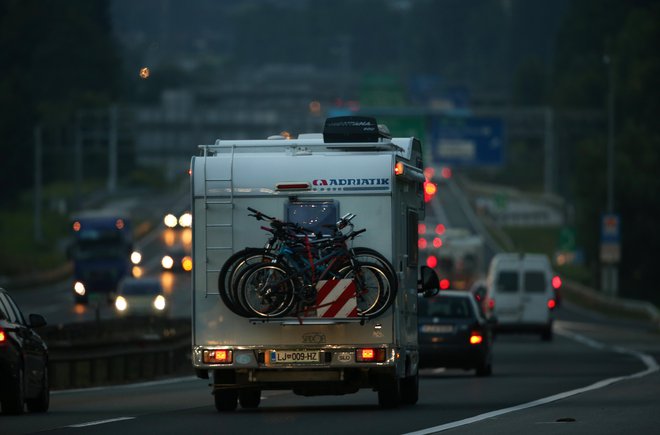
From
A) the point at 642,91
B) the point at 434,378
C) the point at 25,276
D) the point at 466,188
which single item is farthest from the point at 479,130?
the point at 434,378

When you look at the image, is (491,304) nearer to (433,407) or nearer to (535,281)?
(535,281)

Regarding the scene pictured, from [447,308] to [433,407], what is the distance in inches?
366

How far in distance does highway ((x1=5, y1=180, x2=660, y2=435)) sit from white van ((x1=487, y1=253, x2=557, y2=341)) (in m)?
10.5

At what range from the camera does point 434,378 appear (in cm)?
2967

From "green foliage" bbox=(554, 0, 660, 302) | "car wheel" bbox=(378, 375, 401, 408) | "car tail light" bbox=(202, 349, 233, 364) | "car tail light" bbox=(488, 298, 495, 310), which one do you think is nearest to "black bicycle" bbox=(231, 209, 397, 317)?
"car tail light" bbox=(202, 349, 233, 364)

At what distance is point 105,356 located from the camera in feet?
101

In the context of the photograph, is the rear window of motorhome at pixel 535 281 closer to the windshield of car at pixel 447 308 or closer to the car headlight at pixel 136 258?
the car headlight at pixel 136 258

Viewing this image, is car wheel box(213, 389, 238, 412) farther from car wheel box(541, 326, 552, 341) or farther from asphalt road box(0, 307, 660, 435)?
car wheel box(541, 326, 552, 341)

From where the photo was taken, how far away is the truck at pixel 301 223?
1948 cm

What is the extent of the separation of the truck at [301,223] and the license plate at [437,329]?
9.57 meters

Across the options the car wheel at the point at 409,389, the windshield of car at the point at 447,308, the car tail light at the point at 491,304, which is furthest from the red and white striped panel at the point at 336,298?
the car tail light at the point at 491,304

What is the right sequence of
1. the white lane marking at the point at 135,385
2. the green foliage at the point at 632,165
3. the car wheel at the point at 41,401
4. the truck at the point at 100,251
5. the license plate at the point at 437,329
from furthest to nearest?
the green foliage at the point at 632,165 → the truck at the point at 100,251 → the license plate at the point at 437,329 → the white lane marking at the point at 135,385 → the car wheel at the point at 41,401

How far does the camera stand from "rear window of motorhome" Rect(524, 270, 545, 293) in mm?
47781

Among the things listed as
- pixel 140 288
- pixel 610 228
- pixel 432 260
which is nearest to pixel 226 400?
pixel 140 288
